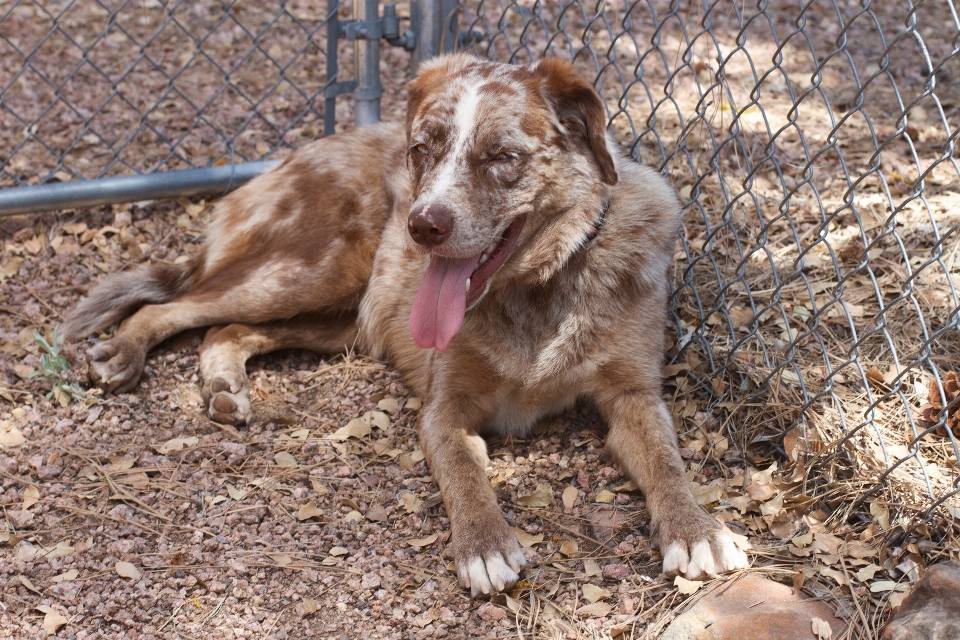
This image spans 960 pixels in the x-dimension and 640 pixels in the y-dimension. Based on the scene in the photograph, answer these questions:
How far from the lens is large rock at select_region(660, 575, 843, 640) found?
2666 millimetres

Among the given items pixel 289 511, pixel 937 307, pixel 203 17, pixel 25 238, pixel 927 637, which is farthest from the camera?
pixel 203 17

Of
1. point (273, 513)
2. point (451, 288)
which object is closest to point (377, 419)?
point (273, 513)

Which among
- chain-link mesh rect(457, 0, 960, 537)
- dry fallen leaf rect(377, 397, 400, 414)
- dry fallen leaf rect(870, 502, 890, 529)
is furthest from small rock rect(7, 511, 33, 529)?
dry fallen leaf rect(870, 502, 890, 529)

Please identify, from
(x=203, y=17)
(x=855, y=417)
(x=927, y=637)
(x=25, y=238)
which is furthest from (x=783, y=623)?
(x=203, y=17)

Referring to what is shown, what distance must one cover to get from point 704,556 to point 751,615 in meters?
0.31

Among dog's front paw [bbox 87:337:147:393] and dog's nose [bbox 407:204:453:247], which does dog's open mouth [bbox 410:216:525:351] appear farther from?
dog's front paw [bbox 87:337:147:393]

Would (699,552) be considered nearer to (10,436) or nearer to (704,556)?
(704,556)

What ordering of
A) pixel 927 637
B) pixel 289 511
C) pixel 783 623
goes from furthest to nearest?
pixel 289 511 < pixel 783 623 < pixel 927 637

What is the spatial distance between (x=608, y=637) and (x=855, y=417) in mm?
1408

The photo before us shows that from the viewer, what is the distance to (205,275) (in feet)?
15.0

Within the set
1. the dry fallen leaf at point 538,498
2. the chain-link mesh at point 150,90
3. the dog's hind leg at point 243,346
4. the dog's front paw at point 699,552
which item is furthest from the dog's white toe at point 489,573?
the chain-link mesh at point 150,90

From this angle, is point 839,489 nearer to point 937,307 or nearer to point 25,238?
point 937,307

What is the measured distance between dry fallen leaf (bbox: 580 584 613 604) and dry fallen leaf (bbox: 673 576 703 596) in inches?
9.1

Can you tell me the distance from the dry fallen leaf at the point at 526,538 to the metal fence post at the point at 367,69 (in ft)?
9.03
